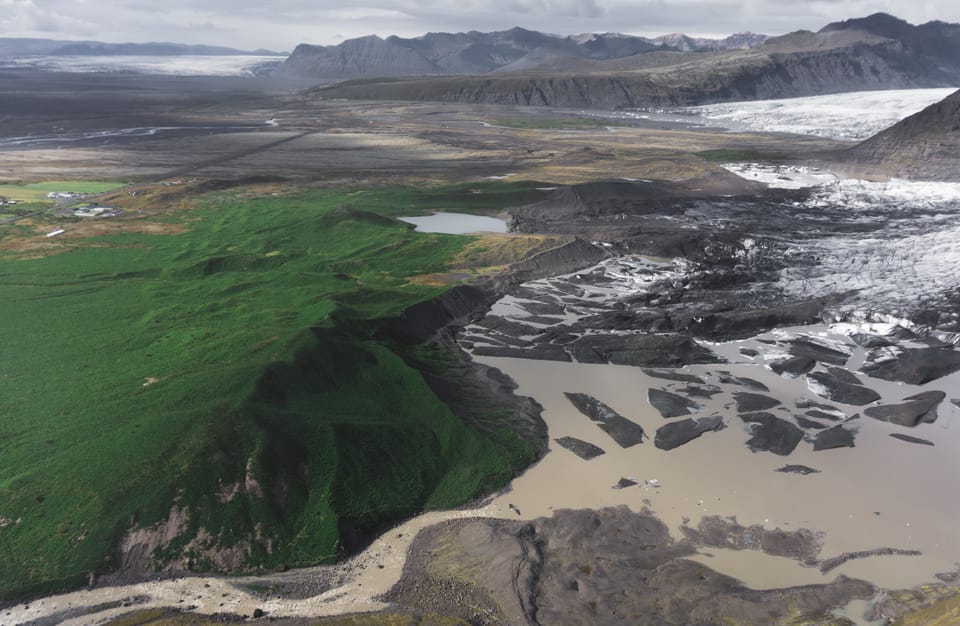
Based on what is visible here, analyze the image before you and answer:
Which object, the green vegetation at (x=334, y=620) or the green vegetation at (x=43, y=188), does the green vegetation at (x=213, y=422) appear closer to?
the green vegetation at (x=334, y=620)

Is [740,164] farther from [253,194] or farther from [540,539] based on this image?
[540,539]

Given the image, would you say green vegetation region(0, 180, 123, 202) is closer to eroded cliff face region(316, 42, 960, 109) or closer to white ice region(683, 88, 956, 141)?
white ice region(683, 88, 956, 141)

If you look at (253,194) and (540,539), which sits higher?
(253,194)

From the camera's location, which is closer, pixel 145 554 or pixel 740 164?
pixel 145 554

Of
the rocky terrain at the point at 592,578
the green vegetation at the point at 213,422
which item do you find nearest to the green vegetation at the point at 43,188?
the green vegetation at the point at 213,422

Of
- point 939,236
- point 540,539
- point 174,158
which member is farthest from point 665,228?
point 174,158

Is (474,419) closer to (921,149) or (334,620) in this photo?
(334,620)
